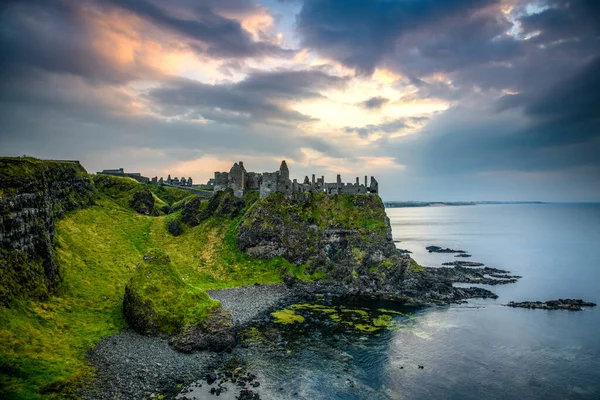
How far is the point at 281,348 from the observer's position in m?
47.7

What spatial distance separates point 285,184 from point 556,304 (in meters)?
69.6

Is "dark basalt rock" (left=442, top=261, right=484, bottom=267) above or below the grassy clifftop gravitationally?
below

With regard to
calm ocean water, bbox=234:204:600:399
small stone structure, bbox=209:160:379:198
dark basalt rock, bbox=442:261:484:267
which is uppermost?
small stone structure, bbox=209:160:379:198

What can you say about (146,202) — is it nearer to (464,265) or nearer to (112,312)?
(112,312)

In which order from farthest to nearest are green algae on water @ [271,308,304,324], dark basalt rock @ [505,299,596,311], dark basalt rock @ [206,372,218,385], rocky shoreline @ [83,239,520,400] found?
dark basalt rock @ [505,299,596,311] < green algae on water @ [271,308,304,324] < dark basalt rock @ [206,372,218,385] < rocky shoreline @ [83,239,520,400]

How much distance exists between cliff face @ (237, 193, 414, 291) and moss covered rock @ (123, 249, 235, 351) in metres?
38.0

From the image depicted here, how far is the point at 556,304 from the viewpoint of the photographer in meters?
71.6

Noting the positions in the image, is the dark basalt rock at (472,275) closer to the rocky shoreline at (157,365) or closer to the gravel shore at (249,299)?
the gravel shore at (249,299)

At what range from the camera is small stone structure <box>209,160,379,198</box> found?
99312mm

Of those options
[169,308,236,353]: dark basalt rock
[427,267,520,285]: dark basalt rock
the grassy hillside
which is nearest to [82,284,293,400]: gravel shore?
[169,308,236,353]: dark basalt rock

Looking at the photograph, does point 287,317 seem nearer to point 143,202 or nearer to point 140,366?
point 140,366

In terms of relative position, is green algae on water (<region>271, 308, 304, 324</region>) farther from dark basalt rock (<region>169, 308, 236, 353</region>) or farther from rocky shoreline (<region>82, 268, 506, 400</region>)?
dark basalt rock (<region>169, 308, 236, 353</region>)

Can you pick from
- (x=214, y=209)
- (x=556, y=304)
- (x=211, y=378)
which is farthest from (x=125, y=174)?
(x=556, y=304)

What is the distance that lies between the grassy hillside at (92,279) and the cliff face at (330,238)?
17.9 ft
